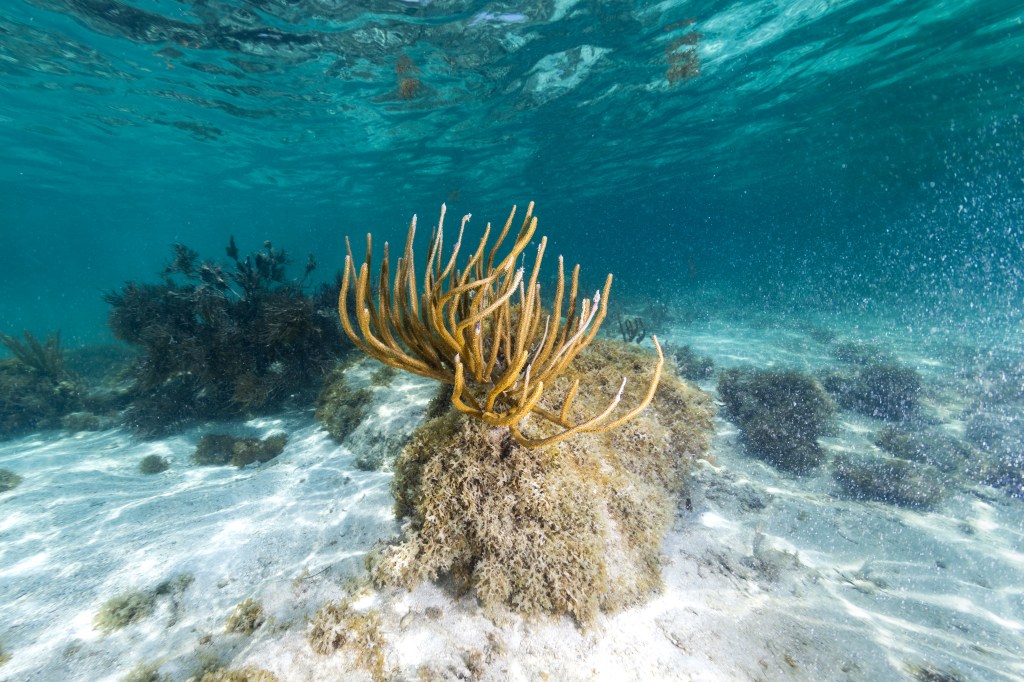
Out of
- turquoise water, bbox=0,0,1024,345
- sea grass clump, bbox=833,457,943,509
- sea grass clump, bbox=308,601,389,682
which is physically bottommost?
sea grass clump, bbox=833,457,943,509

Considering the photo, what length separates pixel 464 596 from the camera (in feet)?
7.84

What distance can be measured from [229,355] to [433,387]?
12.5 ft

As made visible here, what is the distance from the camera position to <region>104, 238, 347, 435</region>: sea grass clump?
21.5 feet

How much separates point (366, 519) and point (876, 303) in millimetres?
33987

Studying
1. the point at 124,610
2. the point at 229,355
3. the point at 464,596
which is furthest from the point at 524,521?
the point at 229,355

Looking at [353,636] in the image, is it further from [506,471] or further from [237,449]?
[237,449]

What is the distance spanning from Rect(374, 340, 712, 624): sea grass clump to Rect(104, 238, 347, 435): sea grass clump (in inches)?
189

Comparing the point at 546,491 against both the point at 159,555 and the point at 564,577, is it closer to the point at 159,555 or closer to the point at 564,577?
the point at 564,577

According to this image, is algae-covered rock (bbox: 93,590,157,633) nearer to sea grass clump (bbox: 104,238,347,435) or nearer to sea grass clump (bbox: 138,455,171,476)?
sea grass clump (bbox: 138,455,171,476)

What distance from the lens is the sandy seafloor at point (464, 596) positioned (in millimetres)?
2195

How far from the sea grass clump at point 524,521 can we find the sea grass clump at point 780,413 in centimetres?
388

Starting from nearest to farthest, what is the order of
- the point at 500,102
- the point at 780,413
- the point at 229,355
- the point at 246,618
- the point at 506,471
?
the point at 246,618, the point at 506,471, the point at 229,355, the point at 780,413, the point at 500,102

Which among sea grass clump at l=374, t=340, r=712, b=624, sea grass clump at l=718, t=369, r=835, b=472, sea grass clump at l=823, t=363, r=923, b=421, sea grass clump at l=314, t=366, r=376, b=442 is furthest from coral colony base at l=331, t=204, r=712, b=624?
sea grass clump at l=823, t=363, r=923, b=421

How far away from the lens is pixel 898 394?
8.39 m
